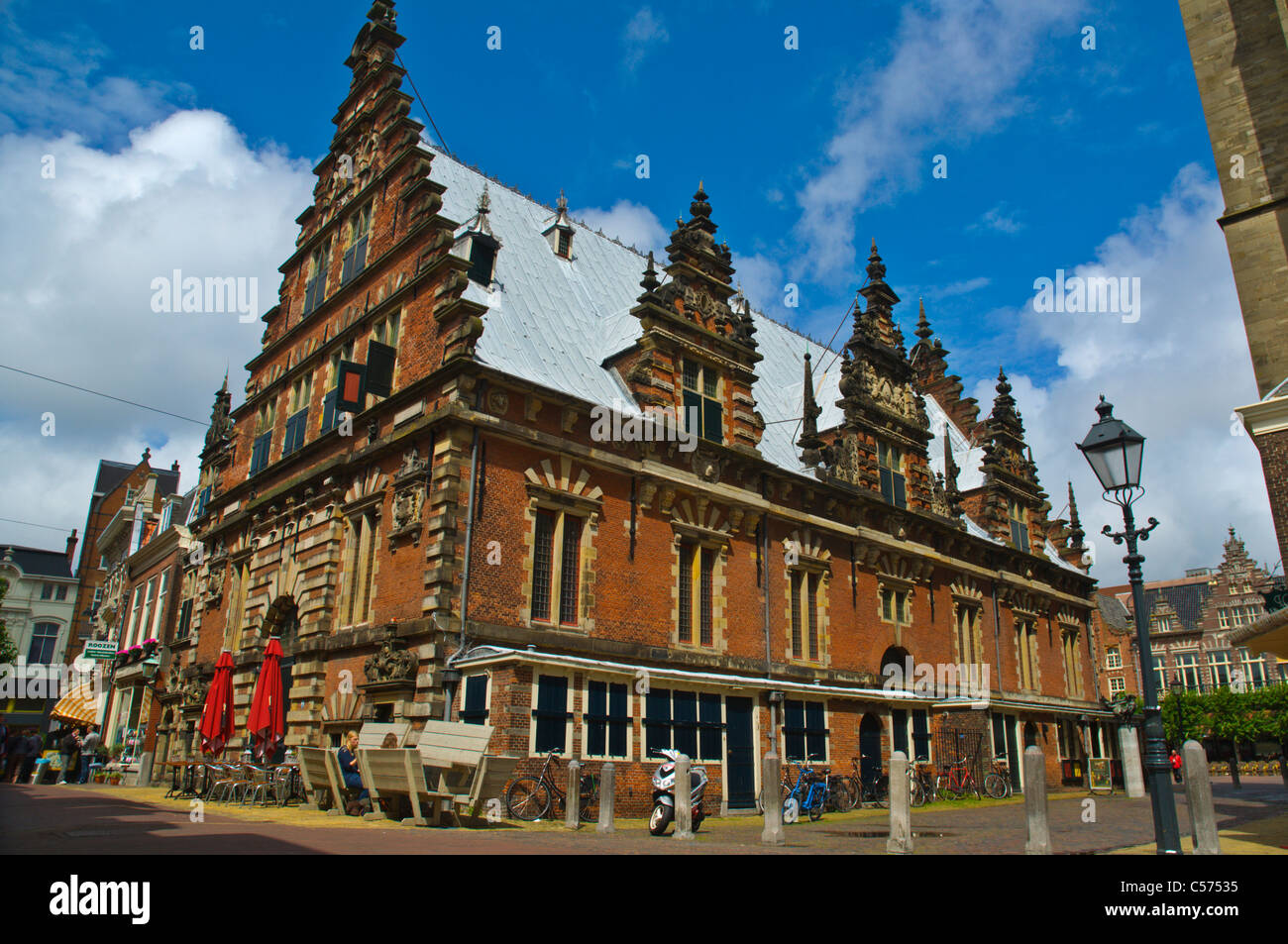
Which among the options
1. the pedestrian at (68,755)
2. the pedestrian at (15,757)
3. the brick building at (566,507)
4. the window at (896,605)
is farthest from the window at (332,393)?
the window at (896,605)

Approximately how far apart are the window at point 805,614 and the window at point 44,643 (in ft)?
225

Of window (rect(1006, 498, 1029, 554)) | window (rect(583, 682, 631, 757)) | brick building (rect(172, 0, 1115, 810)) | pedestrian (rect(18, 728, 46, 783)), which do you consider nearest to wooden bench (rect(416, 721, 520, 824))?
brick building (rect(172, 0, 1115, 810))

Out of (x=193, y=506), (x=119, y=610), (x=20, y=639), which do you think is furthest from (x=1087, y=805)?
(x=20, y=639)

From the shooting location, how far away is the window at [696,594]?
24.1m

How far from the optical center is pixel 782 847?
12.8 metres

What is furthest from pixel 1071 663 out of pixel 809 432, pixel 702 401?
pixel 702 401

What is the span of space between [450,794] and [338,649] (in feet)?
28.2

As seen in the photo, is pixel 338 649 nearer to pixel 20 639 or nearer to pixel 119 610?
pixel 119 610

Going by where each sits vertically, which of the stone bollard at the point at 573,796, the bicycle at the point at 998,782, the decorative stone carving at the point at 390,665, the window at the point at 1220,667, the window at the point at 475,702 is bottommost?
the bicycle at the point at 998,782

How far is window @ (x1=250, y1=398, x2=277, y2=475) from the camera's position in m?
30.3

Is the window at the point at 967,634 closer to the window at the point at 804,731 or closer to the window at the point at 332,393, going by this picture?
the window at the point at 804,731

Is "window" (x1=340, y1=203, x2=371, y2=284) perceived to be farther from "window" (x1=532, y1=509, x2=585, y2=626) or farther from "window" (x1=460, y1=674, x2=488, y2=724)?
"window" (x1=460, y1=674, x2=488, y2=724)

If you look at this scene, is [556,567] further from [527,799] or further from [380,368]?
[380,368]

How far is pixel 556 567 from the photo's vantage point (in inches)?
832
